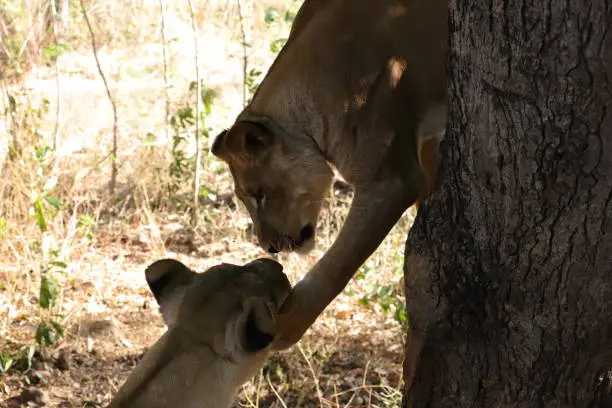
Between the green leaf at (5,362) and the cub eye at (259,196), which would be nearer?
the cub eye at (259,196)

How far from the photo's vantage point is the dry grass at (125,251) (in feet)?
18.4

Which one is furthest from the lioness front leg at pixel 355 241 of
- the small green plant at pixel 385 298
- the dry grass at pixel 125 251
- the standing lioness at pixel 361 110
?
the small green plant at pixel 385 298

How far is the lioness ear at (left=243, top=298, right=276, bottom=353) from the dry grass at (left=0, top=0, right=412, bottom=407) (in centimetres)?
164

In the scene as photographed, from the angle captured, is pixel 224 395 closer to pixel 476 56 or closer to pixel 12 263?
pixel 476 56

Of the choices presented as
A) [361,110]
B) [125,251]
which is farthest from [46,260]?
[361,110]

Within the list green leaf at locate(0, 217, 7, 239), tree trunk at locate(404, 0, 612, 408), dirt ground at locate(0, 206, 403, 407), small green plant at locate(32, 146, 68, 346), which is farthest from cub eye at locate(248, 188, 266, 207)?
green leaf at locate(0, 217, 7, 239)

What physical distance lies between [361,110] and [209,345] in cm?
145

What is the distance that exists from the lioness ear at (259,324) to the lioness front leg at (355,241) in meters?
1.10

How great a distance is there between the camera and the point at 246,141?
4.61 m

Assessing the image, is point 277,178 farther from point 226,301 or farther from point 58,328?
point 58,328

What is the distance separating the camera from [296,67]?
15.0 ft

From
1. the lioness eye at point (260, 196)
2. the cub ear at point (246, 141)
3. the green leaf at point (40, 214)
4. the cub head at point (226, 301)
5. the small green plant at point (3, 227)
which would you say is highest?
the cub ear at point (246, 141)

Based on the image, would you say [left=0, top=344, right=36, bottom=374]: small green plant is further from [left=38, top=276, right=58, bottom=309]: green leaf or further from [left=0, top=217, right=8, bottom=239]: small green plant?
[left=0, top=217, right=8, bottom=239]: small green plant

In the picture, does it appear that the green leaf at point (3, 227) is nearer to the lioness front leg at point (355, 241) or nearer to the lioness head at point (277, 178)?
the lioness head at point (277, 178)
